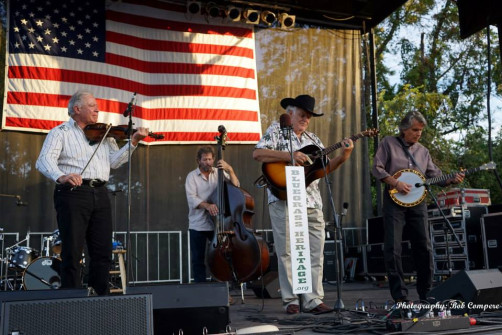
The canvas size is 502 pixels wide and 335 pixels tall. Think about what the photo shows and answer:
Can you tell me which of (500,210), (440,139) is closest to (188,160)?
(500,210)

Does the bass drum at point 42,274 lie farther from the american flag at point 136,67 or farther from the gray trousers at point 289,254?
the gray trousers at point 289,254

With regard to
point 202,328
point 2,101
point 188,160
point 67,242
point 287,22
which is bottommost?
point 202,328

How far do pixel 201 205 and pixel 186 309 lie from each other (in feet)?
8.26

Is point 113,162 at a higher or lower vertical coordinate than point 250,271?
higher

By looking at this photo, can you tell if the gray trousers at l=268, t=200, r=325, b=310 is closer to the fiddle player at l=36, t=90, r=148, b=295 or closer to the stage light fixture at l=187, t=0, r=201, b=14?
the fiddle player at l=36, t=90, r=148, b=295

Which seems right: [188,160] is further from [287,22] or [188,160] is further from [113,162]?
[113,162]

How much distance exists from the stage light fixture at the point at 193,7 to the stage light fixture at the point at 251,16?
772 mm

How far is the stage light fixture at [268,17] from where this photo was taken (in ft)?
30.1

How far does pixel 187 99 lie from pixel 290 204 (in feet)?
18.0

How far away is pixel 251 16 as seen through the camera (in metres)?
9.07

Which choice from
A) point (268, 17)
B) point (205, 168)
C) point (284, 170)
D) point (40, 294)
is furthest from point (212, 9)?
point (40, 294)

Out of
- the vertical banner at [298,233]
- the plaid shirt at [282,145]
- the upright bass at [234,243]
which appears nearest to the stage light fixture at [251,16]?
the upright bass at [234,243]

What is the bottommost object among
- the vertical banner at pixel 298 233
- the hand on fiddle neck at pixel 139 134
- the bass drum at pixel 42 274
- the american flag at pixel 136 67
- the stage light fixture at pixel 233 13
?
the bass drum at pixel 42 274

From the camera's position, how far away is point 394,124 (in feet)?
46.2
